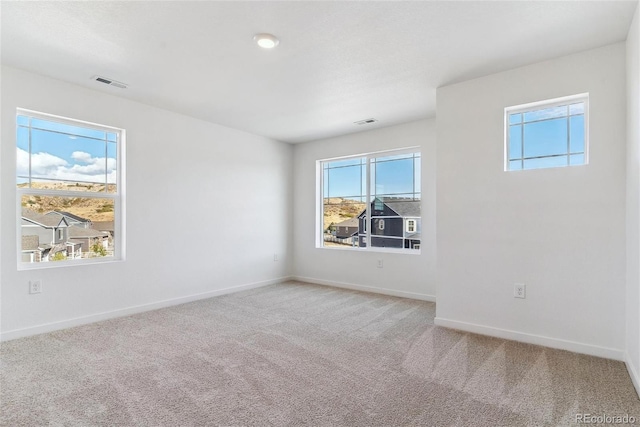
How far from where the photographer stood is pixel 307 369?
251 cm

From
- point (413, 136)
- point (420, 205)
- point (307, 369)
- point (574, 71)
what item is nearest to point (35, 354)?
point (307, 369)

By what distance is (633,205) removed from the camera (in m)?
2.38

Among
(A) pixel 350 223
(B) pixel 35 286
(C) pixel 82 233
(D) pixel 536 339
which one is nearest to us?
(D) pixel 536 339

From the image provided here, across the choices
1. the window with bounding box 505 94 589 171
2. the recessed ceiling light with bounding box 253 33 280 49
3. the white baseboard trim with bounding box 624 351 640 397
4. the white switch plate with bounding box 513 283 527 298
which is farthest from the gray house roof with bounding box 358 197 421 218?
the recessed ceiling light with bounding box 253 33 280 49

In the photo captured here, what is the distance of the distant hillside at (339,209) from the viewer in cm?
559

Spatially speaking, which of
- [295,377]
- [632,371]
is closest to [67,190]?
[295,377]

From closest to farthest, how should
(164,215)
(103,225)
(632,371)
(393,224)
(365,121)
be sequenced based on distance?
(632,371)
(103,225)
(164,215)
(365,121)
(393,224)

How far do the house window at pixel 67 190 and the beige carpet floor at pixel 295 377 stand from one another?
34.2 inches

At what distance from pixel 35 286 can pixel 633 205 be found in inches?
200

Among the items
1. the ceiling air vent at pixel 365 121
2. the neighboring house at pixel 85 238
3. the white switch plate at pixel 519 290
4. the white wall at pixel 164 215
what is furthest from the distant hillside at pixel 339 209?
the neighboring house at pixel 85 238

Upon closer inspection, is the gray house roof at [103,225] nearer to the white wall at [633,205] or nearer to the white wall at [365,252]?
the white wall at [365,252]

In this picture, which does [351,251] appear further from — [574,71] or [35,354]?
[35,354]

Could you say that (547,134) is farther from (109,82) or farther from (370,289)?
(109,82)

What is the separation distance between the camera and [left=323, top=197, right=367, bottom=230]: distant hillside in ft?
18.3
